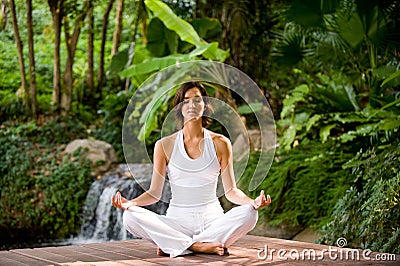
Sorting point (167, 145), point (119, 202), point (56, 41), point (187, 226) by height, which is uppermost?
point (56, 41)

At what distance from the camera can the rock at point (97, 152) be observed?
26.6 ft

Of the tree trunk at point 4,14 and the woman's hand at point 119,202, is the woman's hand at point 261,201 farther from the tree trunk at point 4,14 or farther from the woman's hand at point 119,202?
the tree trunk at point 4,14

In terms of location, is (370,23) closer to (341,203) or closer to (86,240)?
(341,203)

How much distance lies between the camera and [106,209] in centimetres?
744

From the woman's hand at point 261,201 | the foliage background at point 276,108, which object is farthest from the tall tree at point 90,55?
the woman's hand at point 261,201

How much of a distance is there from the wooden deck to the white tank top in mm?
316

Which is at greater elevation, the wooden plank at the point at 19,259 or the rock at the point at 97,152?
the wooden plank at the point at 19,259

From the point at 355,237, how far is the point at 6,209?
14.3 feet

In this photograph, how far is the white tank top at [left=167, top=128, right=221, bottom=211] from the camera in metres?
3.55

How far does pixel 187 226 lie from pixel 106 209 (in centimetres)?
399

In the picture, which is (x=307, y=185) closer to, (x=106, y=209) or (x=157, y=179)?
(x=106, y=209)

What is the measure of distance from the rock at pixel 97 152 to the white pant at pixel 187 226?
4.56 meters

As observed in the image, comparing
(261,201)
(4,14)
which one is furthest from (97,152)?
(261,201)

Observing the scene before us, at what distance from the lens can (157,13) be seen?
718 centimetres
